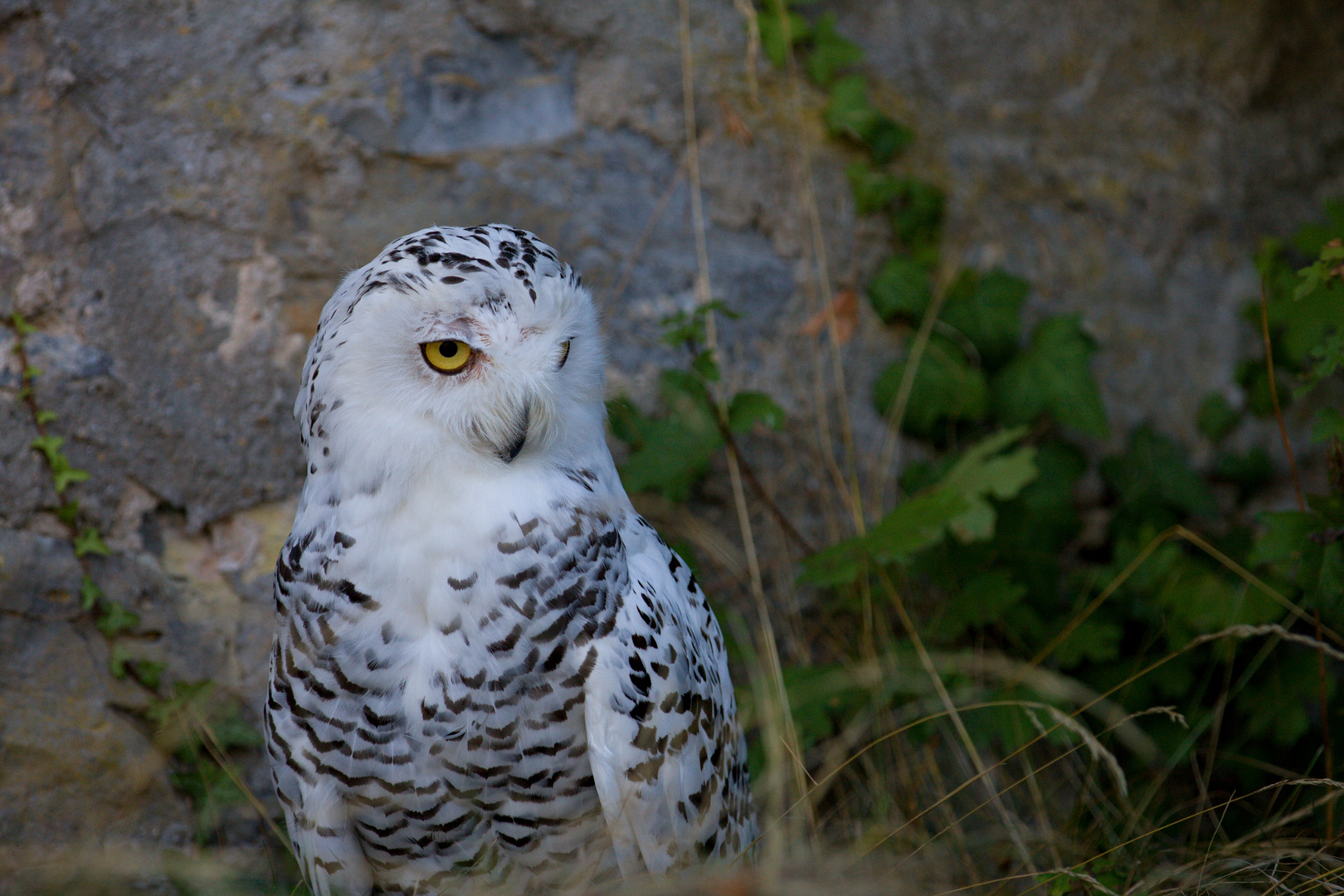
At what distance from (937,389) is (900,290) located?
30cm

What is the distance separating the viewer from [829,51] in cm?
284

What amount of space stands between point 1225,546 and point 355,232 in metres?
2.42

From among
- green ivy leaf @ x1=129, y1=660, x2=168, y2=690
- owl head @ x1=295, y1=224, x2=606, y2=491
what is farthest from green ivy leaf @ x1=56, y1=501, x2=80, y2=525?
owl head @ x1=295, y1=224, x2=606, y2=491

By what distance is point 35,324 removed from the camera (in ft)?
7.30

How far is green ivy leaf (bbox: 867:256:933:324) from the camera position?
2854mm

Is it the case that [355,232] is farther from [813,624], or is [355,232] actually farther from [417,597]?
[813,624]

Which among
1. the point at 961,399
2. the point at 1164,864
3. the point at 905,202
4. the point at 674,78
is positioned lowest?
the point at 1164,864

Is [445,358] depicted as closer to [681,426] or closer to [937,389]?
[681,426]

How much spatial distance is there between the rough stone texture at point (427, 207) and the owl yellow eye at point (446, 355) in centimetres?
102

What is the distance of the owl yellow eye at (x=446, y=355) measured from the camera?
1539mm

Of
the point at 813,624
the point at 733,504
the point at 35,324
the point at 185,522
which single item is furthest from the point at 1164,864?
the point at 35,324

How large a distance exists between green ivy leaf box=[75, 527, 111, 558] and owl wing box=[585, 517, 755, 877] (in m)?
1.25

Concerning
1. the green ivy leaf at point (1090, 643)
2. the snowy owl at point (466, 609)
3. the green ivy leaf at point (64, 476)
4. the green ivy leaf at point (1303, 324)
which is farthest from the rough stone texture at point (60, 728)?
the green ivy leaf at point (1303, 324)

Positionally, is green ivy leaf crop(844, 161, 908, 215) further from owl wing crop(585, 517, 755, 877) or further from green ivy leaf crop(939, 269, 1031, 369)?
owl wing crop(585, 517, 755, 877)
